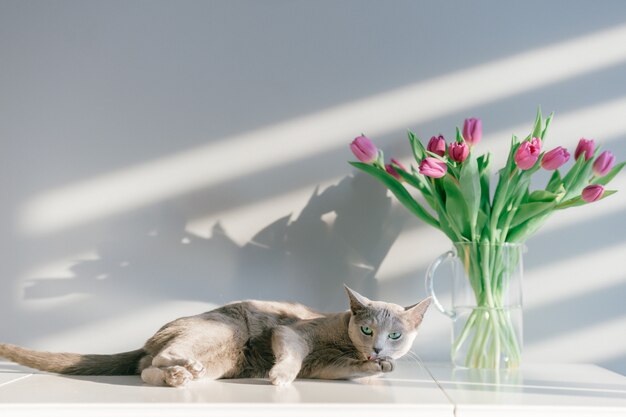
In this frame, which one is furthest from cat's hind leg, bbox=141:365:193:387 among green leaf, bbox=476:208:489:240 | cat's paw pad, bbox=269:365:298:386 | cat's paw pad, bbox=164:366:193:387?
green leaf, bbox=476:208:489:240

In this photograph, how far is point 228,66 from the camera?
1675mm

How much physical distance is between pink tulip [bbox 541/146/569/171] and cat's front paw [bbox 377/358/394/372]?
0.51 meters

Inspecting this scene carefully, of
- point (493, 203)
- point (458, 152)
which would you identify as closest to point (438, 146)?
point (458, 152)

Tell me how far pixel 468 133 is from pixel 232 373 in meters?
0.69

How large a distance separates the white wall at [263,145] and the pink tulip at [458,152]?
28 centimetres

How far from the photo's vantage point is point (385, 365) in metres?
1.25

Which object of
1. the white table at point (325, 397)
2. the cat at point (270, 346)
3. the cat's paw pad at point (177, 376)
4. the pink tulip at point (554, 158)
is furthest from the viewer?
the pink tulip at point (554, 158)

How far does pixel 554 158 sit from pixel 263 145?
69cm

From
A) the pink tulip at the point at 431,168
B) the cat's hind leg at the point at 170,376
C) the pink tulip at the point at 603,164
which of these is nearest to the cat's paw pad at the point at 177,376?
the cat's hind leg at the point at 170,376

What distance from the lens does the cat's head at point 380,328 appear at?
4.12 ft

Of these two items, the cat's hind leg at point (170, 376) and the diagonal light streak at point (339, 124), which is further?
the diagonal light streak at point (339, 124)

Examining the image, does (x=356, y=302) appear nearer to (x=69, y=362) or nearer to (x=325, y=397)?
(x=325, y=397)

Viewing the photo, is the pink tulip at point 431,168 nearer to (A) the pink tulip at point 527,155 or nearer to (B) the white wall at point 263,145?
(A) the pink tulip at point 527,155

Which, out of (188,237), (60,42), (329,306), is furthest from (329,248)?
(60,42)
